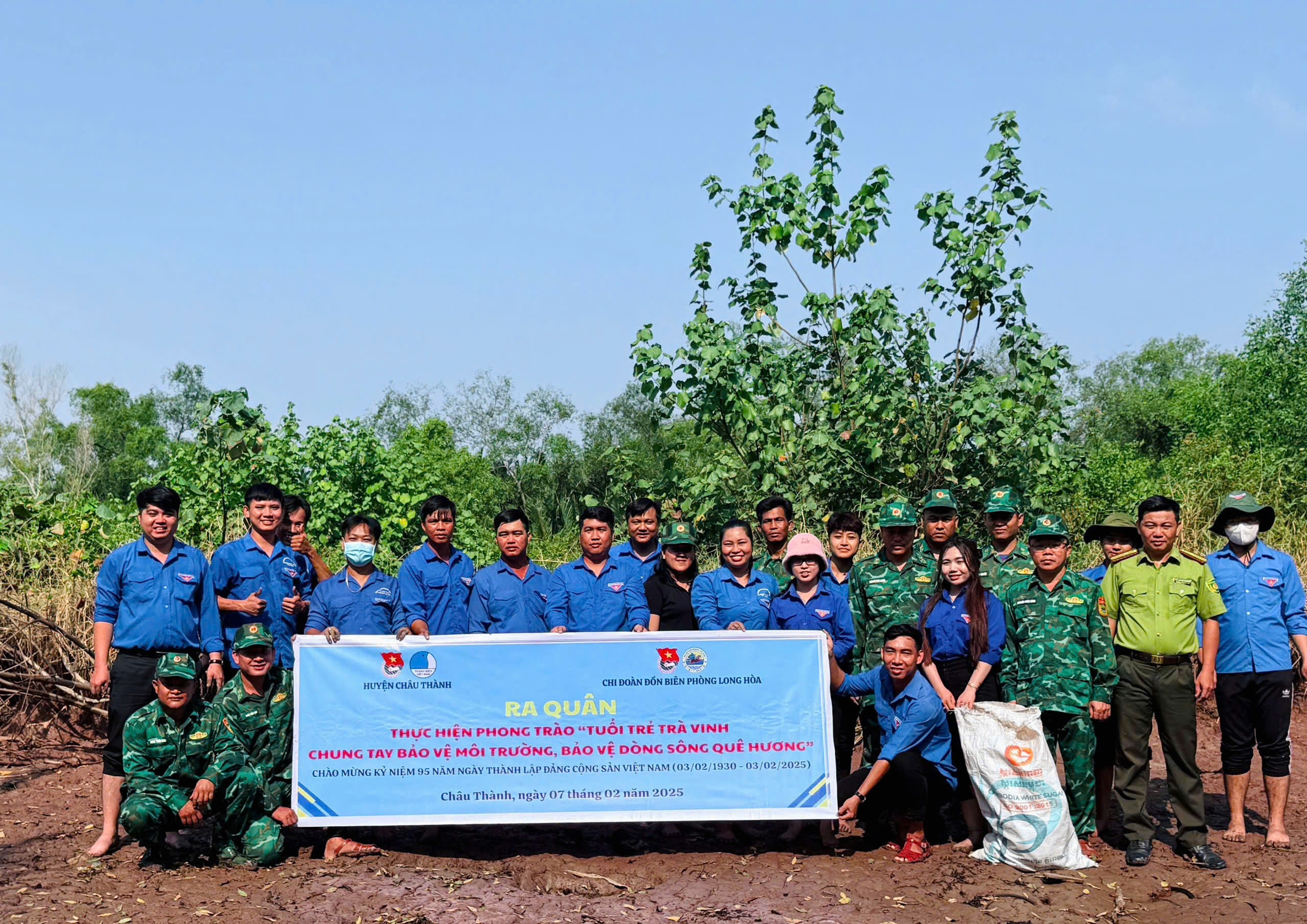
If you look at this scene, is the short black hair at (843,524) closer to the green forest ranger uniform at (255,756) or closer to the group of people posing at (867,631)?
the group of people posing at (867,631)

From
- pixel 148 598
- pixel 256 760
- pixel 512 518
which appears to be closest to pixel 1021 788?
pixel 512 518

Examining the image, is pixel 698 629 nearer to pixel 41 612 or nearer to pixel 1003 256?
pixel 1003 256

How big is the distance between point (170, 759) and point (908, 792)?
11.7 feet

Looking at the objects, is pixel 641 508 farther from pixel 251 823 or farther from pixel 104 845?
pixel 104 845

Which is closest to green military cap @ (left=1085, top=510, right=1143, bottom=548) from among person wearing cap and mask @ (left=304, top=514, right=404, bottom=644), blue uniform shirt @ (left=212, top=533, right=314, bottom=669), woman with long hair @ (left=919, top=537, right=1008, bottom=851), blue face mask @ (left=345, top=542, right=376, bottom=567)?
woman with long hair @ (left=919, top=537, right=1008, bottom=851)

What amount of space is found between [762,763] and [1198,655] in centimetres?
241

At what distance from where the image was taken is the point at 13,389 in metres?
45.1

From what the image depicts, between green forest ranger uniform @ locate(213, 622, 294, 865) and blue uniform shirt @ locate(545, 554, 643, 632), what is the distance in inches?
55.6

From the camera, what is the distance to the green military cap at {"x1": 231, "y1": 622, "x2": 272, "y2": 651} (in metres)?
5.38

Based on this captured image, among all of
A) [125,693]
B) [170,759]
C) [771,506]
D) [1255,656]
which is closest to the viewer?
[170,759]

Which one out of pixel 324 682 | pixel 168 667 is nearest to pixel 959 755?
pixel 324 682

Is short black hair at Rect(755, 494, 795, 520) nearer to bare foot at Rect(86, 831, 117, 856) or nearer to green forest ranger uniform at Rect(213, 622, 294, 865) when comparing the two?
green forest ranger uniform at Rect(213, 622, 294, 865)

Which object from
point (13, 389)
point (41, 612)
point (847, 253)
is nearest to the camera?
point (41, 612)

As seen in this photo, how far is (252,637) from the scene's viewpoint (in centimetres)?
539
